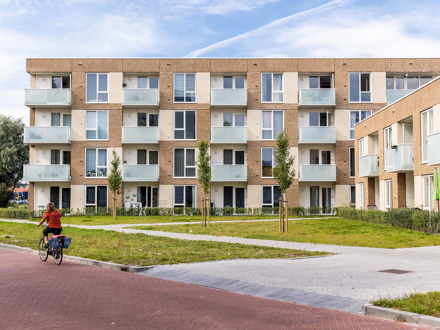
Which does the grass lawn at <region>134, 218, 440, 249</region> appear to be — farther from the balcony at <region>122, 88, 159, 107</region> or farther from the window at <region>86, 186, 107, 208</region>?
the balcony at <region>122, 88, 159, 107</region>

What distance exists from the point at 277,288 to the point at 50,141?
34.2m

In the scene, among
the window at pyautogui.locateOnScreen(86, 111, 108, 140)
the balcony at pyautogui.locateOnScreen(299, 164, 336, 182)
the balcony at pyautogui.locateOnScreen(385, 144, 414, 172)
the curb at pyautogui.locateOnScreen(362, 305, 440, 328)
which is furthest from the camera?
the window at pyautogui.locateOnScreen(86, 111, 108, 140)

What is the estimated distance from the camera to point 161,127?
4106 centimetres

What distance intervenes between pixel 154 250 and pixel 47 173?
2714 cm

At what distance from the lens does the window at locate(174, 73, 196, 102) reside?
41.3m

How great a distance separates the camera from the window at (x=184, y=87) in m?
41.3

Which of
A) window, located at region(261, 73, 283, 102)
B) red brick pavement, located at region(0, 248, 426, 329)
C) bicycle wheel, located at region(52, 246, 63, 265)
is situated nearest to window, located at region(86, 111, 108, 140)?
window, located at region(261, 73, 283, 102)

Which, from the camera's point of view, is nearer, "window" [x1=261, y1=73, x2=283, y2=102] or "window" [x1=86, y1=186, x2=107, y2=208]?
"window" [x1=86, y1=186, x2=107, y2=208]

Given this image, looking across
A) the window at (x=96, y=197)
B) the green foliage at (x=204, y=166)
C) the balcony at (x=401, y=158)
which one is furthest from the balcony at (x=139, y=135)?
the balcony at (x=401, y=158)

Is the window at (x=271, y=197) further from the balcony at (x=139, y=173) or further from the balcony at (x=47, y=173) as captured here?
the balcony at (x=47, y=173)

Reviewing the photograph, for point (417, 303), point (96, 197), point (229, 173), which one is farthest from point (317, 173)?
point (417, 303)

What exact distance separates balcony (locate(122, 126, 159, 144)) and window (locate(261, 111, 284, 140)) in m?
8.51

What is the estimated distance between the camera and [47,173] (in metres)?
40.4

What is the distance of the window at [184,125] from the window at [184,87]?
1.13m
